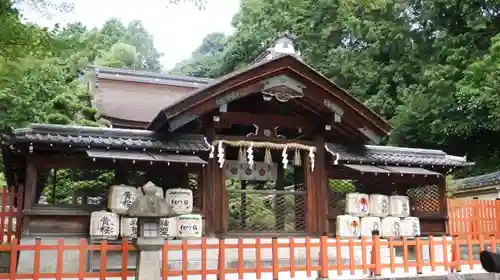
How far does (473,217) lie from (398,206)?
4.32m

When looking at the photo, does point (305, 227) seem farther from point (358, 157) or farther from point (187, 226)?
point (187, 226)

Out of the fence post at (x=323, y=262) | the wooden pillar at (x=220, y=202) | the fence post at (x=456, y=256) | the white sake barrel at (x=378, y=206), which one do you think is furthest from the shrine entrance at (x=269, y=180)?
the fence post at (x=456, y=256)

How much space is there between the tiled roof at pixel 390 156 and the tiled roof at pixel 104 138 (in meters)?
3.25

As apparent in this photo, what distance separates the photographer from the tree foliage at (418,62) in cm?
2220

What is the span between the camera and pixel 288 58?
36.8ft

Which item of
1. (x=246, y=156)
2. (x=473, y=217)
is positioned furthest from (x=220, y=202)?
(x=473, y=217)

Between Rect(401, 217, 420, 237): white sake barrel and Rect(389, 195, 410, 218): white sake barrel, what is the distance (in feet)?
0.50

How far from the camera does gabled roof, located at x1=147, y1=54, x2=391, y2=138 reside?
1041 cm

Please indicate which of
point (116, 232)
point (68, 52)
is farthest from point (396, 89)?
point (68, 52)

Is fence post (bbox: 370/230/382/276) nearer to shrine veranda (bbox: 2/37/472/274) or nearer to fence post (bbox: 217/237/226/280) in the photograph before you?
shrine veranda (bbox: 2/37/472/274)

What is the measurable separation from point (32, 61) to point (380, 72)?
22227 millimetres

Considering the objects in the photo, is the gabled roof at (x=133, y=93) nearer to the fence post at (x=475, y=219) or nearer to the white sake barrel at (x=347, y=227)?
the white sake barrel at (x=347, y=227)

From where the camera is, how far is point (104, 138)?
10.1 metres

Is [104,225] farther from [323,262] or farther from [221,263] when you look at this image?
[323,262]
